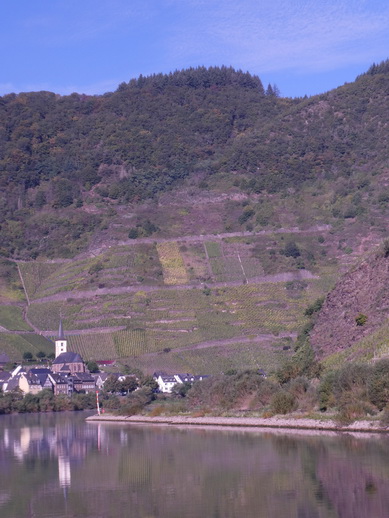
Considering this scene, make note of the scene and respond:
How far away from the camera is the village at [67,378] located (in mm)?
107375

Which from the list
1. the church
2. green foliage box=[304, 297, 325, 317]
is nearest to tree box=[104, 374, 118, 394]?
the church

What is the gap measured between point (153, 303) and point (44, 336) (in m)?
14.7

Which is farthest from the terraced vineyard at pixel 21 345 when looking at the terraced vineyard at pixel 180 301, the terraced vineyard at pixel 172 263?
the terraced vineyard at pixel 172 263

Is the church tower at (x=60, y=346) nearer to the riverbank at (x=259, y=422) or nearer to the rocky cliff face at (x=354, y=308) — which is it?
the riverbank at (x=259, y=422)

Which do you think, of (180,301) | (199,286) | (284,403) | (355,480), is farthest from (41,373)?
(355,480)

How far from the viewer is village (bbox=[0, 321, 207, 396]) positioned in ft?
352

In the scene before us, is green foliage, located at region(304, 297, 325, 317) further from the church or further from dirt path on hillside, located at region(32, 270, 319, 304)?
dirt path on hillside, located at region(32, 270, 319, 304)

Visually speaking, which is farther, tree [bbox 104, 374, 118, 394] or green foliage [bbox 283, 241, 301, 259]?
green foliage [bbox 283, 241, 301, 259]

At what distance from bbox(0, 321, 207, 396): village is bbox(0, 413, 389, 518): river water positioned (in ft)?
157

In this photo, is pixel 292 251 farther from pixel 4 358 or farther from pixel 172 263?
pixel 4 358

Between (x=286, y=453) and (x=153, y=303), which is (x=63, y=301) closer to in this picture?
(x=153, y=303)

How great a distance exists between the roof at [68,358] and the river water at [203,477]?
188ft

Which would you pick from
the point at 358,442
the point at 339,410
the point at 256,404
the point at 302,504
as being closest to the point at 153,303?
the point at 256,404

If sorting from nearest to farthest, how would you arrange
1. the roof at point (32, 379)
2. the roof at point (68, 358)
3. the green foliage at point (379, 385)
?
the green foliage at point (379, 385) < the roof at point (32, 379) < the roof at point (68, 358)
